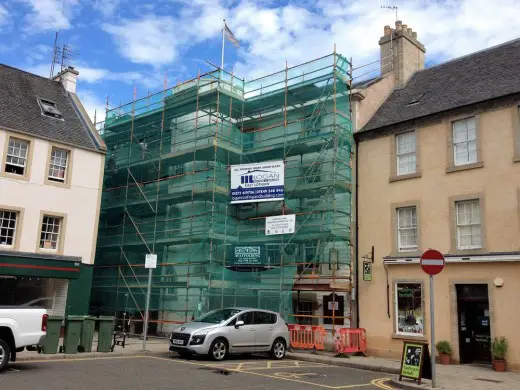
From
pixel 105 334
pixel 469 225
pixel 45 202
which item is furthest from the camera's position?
pixel 45 202

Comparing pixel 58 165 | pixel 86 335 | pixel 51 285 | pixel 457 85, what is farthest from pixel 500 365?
pixel 58 165

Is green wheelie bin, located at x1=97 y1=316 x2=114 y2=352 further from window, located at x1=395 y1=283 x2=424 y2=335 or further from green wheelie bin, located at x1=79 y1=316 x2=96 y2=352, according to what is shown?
window, located at x1=395 y1=283 x2=424 y2=335

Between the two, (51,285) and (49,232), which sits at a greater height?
(49,232)

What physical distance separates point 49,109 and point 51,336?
42.8 feet

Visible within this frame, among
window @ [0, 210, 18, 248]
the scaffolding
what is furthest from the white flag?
window @ [0, 210, 18, 248]

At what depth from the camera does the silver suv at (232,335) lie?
591 inches

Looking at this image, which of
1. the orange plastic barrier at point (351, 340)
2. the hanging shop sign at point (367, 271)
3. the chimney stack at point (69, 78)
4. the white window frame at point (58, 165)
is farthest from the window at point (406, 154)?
the chimney stack at point (69, 78)

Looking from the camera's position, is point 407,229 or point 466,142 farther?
point 407,229

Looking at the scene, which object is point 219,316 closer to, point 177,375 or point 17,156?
point 177,375

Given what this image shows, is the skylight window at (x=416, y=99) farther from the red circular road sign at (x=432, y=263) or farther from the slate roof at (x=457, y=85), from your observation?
the red circular road sign at (x=432, y=263)

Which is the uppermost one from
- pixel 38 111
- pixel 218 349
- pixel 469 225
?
pixel 38 111

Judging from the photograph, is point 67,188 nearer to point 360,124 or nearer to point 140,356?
point 140,356

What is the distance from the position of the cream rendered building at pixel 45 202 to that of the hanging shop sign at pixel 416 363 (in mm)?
14552

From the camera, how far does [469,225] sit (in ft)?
57.4
